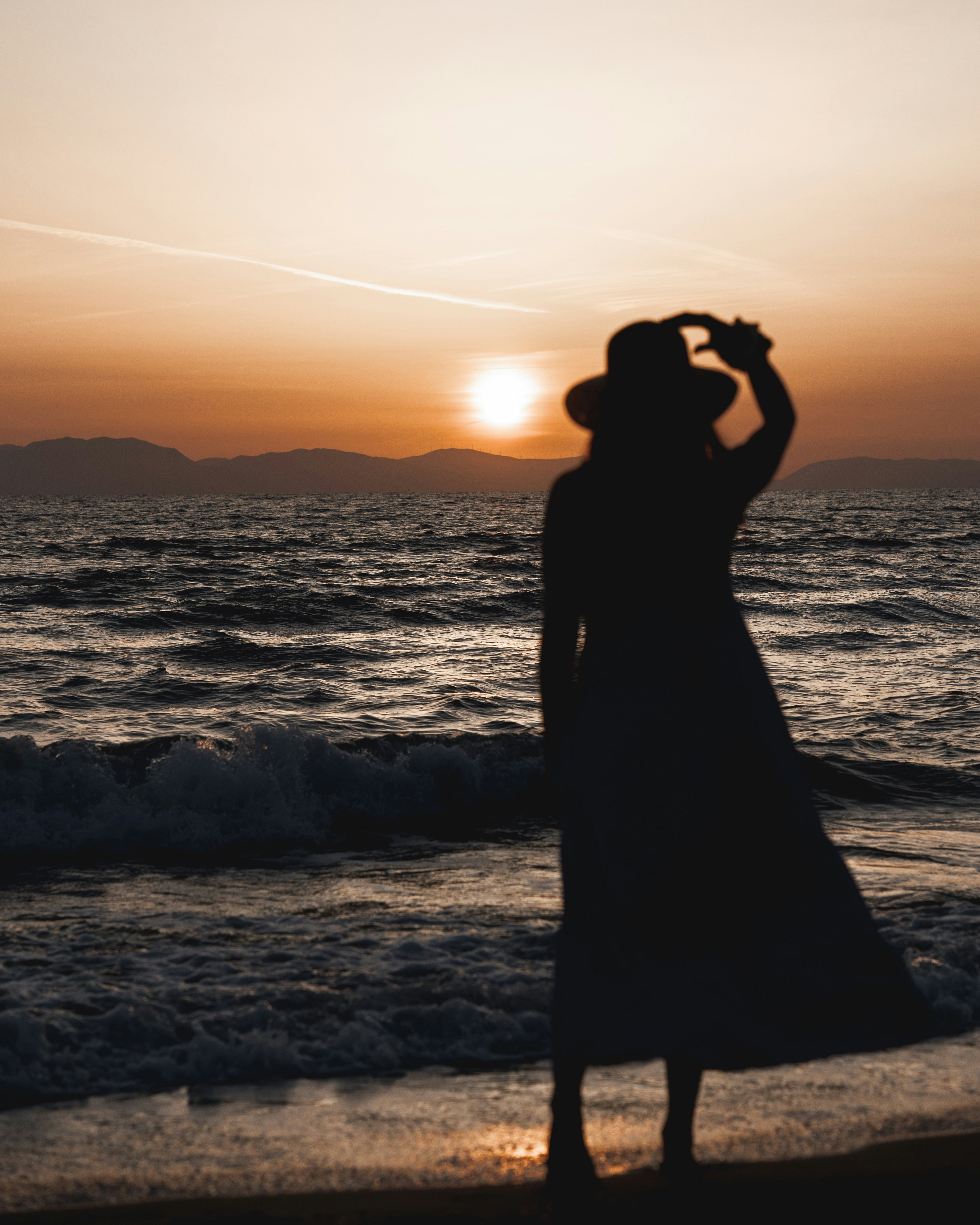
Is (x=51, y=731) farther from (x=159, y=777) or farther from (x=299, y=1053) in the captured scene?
(x=299, y=1053)

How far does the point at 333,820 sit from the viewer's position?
834cm

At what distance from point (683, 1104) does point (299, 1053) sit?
1.82 m

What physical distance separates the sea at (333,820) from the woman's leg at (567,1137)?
85cm

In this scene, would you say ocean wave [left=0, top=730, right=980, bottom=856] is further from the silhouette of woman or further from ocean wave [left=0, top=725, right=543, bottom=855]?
the silhouette of woman

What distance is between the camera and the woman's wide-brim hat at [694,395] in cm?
229

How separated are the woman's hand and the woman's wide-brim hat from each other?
46mm

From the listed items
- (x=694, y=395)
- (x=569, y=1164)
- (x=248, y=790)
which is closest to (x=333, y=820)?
(x=248, y=790)

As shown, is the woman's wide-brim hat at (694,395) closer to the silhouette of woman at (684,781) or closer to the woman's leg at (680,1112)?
the silhouette of woman at (684,781)

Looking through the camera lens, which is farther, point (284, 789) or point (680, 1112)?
point (284, 789)

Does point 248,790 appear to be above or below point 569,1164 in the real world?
below

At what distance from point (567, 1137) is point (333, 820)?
602 centimetres

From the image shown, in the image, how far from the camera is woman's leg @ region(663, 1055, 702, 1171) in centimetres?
252

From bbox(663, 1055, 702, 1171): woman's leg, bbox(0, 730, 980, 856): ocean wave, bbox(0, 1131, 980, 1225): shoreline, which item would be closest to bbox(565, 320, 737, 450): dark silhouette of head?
bbox(663, 1055, 702, 1171): woman's leg

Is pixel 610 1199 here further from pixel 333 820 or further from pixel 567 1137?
pixel 333 820
